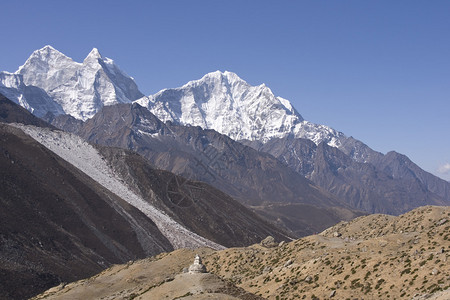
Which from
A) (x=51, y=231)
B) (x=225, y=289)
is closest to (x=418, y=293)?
(x=225, y=289)

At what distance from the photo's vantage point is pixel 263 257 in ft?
294

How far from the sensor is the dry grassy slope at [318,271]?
5269 cm

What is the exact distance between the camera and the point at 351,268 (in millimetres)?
63219

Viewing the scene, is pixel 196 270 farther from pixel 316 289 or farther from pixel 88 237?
pixel 88 237

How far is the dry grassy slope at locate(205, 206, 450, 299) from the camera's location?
180 feet

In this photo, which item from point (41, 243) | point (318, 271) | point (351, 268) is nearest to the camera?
point (351, 268)

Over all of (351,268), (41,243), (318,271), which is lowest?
(41,243)

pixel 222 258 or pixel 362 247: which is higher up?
pixel 362 247

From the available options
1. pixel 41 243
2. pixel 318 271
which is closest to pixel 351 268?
pixel 318 271

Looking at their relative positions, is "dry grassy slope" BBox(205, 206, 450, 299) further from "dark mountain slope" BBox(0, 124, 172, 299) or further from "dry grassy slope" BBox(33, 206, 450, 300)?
"dark mountain slope" BBox(0, 124, 172, 299)

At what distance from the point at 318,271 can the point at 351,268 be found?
14.4 ft

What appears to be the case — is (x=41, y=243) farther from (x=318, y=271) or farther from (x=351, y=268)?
(x=351, y=268)

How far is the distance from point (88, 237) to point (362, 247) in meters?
138

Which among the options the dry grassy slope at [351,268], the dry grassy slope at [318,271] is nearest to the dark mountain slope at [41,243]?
the dry grassy slope at [318,271]
